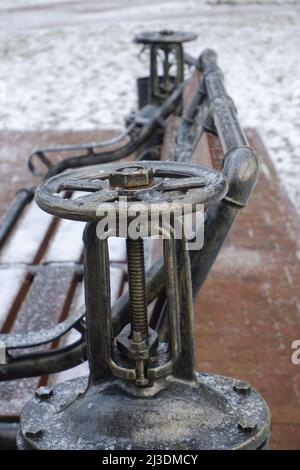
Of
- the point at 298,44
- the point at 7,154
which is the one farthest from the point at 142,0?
the point at 7,154

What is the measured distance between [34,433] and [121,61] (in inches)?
338

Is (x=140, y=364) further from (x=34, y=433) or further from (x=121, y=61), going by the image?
(x=121, y=61)

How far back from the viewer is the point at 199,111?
338 centimetres

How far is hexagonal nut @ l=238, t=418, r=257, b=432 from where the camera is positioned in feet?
5.16

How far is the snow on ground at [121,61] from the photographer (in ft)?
22.9

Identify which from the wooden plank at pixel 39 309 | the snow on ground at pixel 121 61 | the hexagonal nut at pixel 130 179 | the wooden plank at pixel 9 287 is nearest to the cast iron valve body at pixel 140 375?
Answer: the hexagonal nut at pixel 130 179

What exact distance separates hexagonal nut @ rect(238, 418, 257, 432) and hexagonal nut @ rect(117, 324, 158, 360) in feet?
0.69

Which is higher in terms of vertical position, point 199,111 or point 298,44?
point 199,111

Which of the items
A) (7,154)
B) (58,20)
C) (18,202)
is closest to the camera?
(18,202)

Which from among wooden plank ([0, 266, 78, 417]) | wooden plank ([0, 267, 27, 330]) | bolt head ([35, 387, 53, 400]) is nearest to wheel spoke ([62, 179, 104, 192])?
bolt head ([35, 387, 53, 400])

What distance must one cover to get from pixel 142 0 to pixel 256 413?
1401 cm

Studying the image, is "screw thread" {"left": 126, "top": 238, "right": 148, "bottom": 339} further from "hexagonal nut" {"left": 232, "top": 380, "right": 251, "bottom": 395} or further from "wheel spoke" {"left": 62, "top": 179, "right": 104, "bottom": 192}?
"hexagonal nut" {"left": 232, "top": 380, "right": 251, "bottom": 395}

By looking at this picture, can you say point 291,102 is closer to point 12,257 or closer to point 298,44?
point 298,44

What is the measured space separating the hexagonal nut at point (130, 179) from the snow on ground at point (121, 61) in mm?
3071
